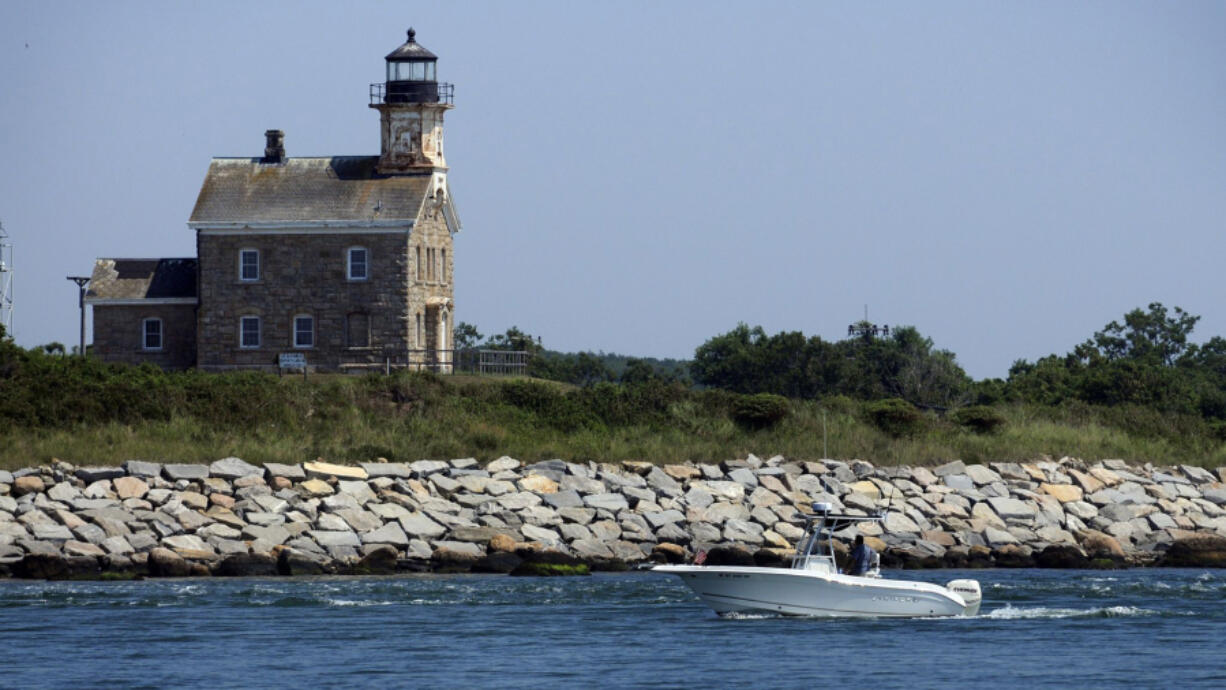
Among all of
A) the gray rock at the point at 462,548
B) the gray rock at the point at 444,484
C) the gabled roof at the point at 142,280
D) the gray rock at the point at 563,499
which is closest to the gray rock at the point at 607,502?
the gray rock at the point at 563,499

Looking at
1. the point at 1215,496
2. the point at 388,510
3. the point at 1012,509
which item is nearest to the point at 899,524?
the point at 1012,509

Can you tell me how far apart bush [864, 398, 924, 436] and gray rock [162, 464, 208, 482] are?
19.2 m

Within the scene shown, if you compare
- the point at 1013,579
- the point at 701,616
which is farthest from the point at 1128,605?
the point at 701,616

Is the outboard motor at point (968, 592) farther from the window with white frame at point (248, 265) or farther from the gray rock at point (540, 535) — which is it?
the window with white frame at point (248, 265)

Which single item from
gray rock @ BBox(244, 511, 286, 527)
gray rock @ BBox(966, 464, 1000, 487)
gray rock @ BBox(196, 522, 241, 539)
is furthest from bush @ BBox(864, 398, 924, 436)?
gray rock @ BBox(196, 522, 241, 539)

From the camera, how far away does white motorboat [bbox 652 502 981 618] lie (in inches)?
1227

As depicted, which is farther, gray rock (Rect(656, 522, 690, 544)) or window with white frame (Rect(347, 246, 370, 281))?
window with white frame (Rect(347, 246, 370, 281))

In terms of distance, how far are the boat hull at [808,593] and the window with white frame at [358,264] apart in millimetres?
30836

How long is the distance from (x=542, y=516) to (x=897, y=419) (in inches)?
539

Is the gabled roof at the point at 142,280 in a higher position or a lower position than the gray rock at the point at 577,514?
higher

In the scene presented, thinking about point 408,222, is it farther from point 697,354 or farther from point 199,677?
point 199,677

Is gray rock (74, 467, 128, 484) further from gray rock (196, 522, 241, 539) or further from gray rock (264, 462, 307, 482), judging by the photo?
gray rock (196, 522, 241, 539)

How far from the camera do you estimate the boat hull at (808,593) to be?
102ft

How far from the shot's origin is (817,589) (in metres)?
31.2
